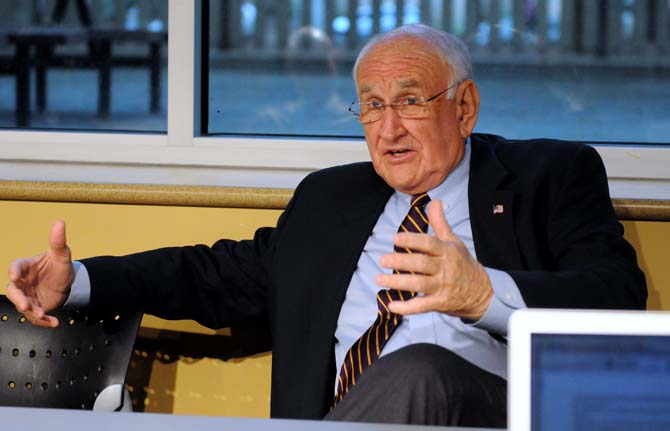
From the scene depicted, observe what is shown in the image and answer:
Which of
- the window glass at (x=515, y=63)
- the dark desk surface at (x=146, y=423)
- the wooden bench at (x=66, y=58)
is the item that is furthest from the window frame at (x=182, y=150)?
the dark desk surface at (x=146, y=423)

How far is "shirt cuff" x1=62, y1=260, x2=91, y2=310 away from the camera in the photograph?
77.9 inches

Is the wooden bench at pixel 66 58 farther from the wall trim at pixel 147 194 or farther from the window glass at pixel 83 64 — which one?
the wall trim at pixel 147 194

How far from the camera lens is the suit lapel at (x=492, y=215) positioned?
197cm

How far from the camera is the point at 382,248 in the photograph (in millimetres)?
2111

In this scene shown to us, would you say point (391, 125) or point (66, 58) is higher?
point (66, 58)

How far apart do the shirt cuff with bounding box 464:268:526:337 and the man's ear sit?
24.9 inches

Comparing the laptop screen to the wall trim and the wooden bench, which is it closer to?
the wall trim

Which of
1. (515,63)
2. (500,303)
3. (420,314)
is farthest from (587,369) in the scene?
(515,63)

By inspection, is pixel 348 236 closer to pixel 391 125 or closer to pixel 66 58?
pixel 391 125

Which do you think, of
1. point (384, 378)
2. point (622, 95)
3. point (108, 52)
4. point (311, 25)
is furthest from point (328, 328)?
point (311, 25)

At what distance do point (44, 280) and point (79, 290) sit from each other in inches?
4.7

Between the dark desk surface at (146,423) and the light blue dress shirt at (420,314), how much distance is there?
84 centimetres

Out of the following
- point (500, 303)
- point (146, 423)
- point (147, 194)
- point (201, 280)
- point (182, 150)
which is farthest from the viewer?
point (182, 150)

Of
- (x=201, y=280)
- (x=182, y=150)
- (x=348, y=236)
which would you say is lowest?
(x=201, y=280)
